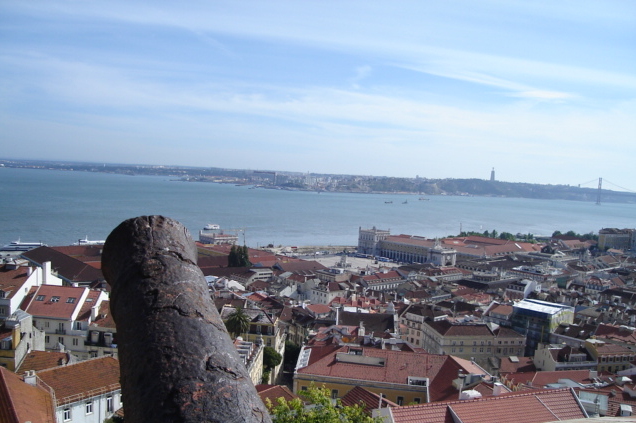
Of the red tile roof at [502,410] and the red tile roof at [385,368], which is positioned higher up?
the red tile roof at [502,410]

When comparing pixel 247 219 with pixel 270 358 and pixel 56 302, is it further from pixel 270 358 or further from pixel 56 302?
pixel 56 302

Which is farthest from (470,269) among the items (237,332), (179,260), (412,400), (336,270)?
(179,260)

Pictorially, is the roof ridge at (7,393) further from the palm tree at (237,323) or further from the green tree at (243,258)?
the green tree at (243,258)

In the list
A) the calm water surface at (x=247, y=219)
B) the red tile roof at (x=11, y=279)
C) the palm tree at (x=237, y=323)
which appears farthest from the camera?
the calm water surface at (x=247, y=219)

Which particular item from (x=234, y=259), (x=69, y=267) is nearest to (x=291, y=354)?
(x=69, y=267)

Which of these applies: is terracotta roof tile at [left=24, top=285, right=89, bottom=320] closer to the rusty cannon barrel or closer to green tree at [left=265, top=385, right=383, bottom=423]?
green tree at [left=265, top=385, right=383, bottom=423]

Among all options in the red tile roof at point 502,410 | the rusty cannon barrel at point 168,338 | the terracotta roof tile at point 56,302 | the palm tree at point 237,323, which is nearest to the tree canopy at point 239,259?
the palm tree at point 237,323

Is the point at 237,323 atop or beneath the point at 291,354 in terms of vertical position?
atop
